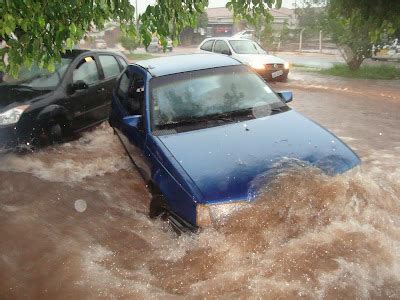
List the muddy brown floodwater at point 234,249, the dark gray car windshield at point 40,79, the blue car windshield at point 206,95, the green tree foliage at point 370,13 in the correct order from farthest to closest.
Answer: the dark gray car windshield at point 40,79 < the blue car windshield at point 206,95 < the green tree foliage at point 370,13 < the muddy brown floodwater at point 234,249

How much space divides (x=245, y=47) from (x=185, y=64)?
34.2 ft

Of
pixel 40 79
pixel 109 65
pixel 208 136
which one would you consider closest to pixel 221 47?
pixel 109 65

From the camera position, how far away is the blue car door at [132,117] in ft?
15.1

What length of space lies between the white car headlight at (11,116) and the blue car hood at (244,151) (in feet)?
10.2

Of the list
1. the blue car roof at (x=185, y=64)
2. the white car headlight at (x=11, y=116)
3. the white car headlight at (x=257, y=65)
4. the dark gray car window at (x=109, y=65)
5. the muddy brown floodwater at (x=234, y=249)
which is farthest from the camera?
the white car headlight at (x=257, y=65)

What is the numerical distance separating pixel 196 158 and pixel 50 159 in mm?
3884

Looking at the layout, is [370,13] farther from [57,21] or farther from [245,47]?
[245,47]

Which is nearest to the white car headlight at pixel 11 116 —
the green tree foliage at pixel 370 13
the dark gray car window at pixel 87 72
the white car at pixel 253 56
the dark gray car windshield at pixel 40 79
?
the dark gray car windshield at pixel 40 79

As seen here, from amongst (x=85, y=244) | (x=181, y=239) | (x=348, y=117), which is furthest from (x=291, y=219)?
(x=348, y=117)

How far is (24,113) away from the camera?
6191 millimetres

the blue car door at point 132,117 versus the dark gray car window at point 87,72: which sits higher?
the dark gray car window at point 87,72

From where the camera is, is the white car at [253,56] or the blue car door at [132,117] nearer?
the blue car door at [132,117]

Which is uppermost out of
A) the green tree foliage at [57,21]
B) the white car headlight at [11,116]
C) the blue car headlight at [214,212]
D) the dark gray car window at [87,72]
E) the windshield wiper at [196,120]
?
the green tree foliage at [57,21]

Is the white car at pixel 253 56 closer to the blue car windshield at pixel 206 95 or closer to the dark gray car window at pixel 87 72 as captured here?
the dark gray car window at pixel 87 72
